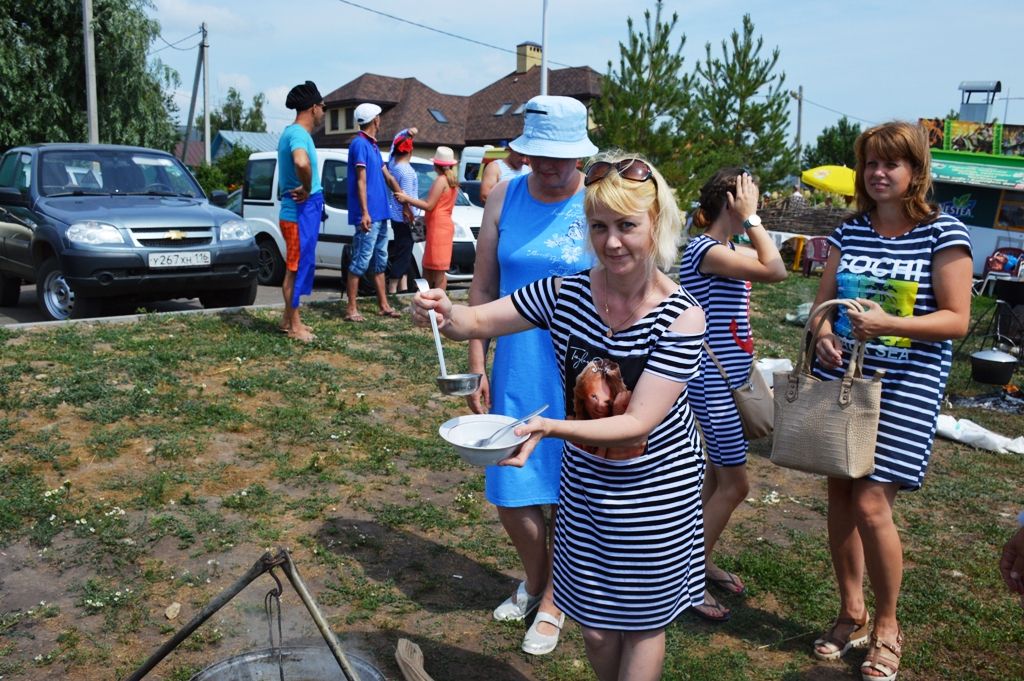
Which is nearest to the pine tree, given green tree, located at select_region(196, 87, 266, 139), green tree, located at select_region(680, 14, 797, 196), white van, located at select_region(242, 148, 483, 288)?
green tree, located at select_region(680, 14, 797, 196)

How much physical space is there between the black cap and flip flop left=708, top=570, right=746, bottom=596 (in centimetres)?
498

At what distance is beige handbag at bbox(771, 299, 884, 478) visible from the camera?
2.89m

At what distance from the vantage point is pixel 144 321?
7.47 meters

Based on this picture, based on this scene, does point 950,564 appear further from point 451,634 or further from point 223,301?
point 223,301

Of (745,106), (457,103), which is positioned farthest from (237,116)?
(745,106)

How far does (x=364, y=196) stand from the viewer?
8.24 meters

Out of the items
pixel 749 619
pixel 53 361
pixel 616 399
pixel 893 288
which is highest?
pixel 893 288

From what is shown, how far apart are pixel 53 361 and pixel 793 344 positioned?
689 centimetres

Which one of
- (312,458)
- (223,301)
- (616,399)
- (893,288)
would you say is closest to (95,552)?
(312,458)

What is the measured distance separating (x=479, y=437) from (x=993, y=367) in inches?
280

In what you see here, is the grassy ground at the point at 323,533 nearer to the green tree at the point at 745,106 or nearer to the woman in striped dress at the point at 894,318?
the woman in striped dress at the point at 894,318

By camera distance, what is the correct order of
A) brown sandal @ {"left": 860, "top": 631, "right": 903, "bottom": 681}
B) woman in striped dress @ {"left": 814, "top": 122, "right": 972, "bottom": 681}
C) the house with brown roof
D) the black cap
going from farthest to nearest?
the house with brown roof, the black cap, brown sandal @ {"left": 860, "top": 631, "right": 903, "bottom": 681}, woman in striped dress @ {"left": 814, "top": 122, "right": 972, "bottom": 681}

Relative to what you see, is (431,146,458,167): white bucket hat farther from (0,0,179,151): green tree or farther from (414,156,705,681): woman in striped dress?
(0,0,179,151): green tree

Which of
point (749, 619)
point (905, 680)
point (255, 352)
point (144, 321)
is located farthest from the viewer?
point (144, 321)
